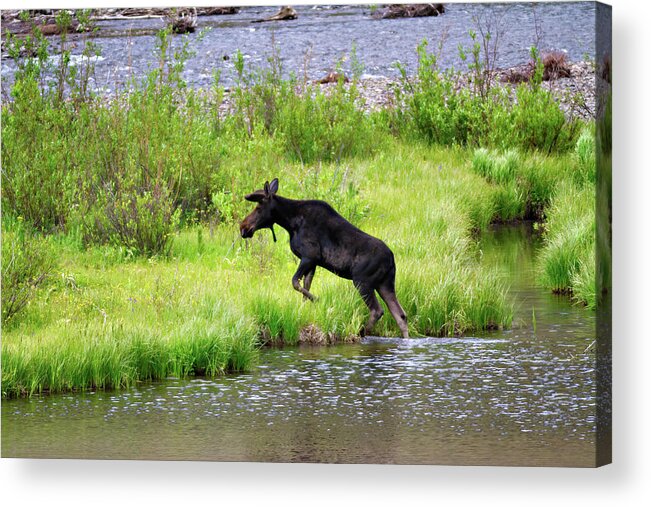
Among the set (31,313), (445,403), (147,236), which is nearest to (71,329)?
(31,313)

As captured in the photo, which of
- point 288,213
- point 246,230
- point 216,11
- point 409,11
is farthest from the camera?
point 246,230

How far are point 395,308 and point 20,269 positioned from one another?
2.43 m

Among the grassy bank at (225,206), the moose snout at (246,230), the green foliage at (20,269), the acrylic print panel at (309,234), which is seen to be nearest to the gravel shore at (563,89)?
the acrylic print panel at (309,234)

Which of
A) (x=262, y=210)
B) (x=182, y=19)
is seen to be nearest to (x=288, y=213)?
(x=262, y=210)

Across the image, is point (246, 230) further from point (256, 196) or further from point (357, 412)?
point (357, 412)

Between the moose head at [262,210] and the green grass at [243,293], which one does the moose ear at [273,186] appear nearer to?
the moose head at [262,210]

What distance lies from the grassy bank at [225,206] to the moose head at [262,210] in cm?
31

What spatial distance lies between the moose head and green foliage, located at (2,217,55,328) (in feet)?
4.42

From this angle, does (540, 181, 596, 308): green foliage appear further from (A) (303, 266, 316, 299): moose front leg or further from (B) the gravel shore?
(A) (303, 266, 316, 299): moose front leg

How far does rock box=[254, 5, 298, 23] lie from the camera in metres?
8.83

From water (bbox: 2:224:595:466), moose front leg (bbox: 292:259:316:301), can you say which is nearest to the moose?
moose front leg (bbox: 292:259:316:301)

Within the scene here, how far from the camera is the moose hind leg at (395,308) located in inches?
360

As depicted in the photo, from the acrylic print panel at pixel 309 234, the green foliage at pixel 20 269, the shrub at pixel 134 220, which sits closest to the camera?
the acrylic print panel at pixel 309 234

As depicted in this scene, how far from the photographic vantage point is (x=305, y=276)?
9.27 m
